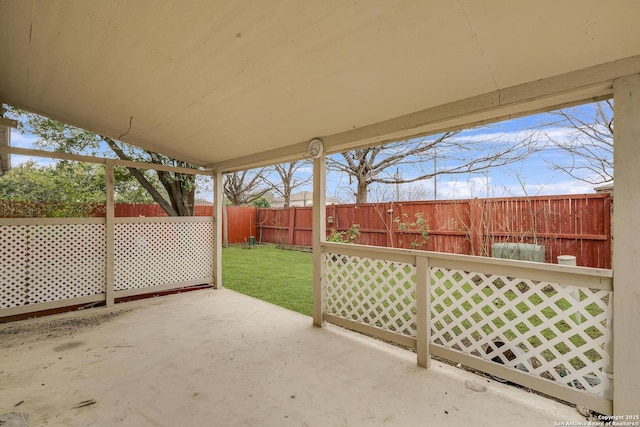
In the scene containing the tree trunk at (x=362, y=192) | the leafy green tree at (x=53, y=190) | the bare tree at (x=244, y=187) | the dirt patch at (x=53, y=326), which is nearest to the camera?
the dirt patch at (x=53, y=326)

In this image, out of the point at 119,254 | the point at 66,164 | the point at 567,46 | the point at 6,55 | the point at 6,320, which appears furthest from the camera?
the point at 66,164

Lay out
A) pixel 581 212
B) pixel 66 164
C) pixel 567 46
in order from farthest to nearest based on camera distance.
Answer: pixel 66 164 < pixel 581 212 < pixel 567 46

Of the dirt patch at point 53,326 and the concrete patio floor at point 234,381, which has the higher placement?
the concrete patio floor at point 234,381

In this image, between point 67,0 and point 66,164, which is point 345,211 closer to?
point 66,164

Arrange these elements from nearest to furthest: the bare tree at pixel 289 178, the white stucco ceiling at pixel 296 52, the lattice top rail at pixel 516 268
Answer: the white stucco ceiling at pixel 296 52
the lattice top rail at pixel 516 268
the bare tree at pixel 289 178

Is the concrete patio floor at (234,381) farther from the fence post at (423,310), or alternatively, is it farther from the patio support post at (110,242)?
the patio support post at (110,242)

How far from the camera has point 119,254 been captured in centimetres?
422

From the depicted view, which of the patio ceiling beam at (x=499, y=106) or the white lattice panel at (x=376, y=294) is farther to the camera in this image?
the white lattice panel at (x=376, y=294)

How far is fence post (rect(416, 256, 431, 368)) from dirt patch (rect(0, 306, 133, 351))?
335 centimetres

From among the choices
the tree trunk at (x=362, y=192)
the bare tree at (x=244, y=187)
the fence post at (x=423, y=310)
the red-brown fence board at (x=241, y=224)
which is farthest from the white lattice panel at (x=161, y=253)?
the bare tree at (x=244, y=187)

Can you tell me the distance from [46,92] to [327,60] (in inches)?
122

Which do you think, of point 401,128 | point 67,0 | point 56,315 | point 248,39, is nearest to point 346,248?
point 401,128

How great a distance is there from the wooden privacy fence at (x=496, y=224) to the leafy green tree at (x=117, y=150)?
443cm

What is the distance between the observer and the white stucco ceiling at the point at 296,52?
4.77ft
